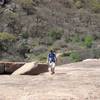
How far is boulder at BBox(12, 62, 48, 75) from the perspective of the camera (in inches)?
934

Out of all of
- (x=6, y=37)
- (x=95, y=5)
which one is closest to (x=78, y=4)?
(x=95, y=5)

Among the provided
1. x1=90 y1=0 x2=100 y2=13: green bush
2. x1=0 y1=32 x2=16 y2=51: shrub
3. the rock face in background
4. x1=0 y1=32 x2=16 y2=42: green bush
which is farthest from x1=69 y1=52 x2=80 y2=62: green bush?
x1=90 y1=0 x2=100 y2=13: green bush

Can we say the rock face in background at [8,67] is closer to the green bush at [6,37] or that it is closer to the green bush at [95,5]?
the green bush at [6,37]

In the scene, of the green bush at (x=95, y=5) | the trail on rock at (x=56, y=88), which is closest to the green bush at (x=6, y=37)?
the green bush at (x=95, y=5)

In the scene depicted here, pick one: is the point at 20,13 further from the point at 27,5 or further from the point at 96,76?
the point at 96,76

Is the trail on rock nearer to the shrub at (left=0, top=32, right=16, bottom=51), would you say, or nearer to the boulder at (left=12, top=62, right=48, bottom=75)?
the boulder at (left=12, top=62, right=48, bottom=75)

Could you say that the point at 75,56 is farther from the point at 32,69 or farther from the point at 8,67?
the point at 32,69

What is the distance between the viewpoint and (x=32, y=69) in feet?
80.2

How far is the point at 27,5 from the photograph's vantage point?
59.1 metres

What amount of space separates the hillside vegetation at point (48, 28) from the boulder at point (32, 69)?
11700mm

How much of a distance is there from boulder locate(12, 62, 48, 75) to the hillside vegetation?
1170 cm

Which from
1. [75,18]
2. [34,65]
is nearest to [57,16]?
[75,18]

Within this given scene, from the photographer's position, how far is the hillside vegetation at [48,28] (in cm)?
4288

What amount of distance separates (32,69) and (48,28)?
99.0ft
